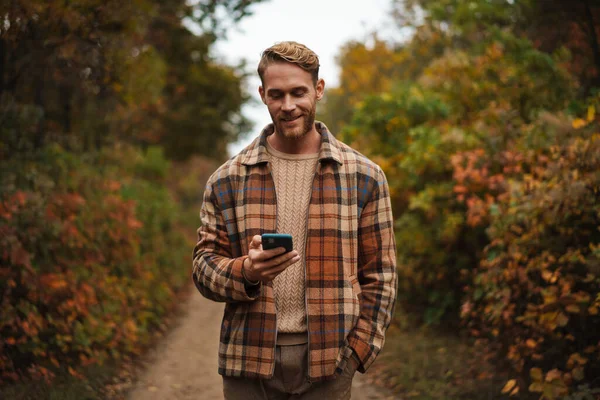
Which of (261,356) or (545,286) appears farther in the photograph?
(545,286)

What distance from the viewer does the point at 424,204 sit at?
8.55 metres

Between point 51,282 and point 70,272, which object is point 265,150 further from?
point 70,272

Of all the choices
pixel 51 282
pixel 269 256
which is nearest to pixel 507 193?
pixel 269 256

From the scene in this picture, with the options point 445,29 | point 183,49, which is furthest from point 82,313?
point 445,29

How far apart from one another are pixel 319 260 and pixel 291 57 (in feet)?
2.99

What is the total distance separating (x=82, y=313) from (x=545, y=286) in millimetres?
4869

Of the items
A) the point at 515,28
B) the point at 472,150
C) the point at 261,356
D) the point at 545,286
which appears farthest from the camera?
the point at 515,28

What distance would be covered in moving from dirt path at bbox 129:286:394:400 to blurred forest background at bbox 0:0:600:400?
0.35 metres

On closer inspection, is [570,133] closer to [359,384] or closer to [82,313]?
[359,384]

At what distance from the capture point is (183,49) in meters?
17.8

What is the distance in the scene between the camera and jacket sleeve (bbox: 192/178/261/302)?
2.64 metres

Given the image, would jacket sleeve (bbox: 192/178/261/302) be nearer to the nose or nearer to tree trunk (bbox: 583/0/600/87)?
the nose

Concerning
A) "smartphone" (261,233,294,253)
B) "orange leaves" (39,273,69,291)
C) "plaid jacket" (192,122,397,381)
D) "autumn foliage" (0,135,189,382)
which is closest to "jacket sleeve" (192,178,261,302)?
"plaid jacket" (192,122,397,381)

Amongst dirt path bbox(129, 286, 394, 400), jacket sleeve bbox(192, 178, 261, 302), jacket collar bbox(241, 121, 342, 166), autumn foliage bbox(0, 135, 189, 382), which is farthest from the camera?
dirt path bbox(129, 286, 394, 400)
